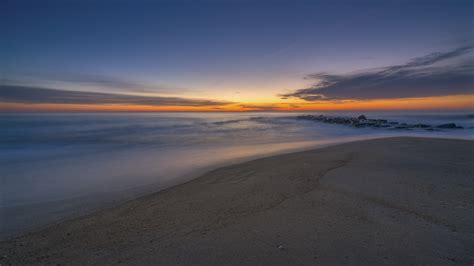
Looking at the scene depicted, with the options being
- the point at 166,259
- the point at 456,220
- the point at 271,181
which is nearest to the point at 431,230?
the point at 456,220

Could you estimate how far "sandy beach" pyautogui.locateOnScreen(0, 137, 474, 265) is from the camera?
8.94ft

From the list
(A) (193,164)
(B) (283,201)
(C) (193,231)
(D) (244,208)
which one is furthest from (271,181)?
(A) (193,164)

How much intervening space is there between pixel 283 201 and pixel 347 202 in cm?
112

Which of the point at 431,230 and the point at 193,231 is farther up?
the point at 431,230

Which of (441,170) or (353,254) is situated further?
(441,170)

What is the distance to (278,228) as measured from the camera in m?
3.31

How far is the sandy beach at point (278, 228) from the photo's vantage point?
2725 mm

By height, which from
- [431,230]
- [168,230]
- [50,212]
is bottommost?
[50,212]

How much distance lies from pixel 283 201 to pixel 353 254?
5.47 feet

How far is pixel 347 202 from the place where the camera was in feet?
13.7

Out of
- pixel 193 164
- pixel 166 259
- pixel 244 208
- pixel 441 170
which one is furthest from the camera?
pixel 193 164

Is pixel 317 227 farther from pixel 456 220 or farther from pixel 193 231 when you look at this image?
pixel 456 220

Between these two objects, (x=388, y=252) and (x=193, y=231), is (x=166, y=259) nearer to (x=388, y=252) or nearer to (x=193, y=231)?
(x=193, y=231)

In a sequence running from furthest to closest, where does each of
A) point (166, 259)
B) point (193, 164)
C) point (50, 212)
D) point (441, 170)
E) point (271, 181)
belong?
point (193, 164)
point (441, 170)
point (271, 181)
point (50, 212)
point (166, 259)
